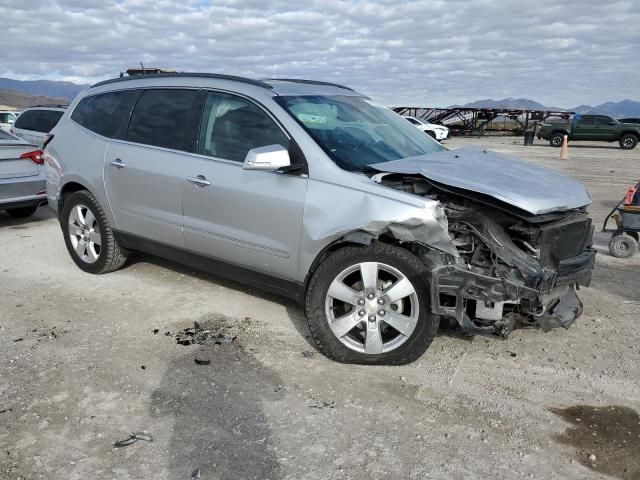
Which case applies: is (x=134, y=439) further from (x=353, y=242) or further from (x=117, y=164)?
(x=117, y=164)

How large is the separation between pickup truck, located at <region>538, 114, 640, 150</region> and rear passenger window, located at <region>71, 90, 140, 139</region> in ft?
88.4

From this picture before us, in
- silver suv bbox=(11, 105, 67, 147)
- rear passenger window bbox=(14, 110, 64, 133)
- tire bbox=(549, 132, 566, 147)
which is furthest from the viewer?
tire bbox=(549, 132, 566, 147)

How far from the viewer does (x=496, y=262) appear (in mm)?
3498

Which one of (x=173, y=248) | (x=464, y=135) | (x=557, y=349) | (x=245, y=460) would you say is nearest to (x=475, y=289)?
(x=557, y=349)

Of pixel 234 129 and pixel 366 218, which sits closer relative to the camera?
pixel 366 218

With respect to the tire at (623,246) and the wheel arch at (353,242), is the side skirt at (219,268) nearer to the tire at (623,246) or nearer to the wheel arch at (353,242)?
the wheel arch at (353,242)

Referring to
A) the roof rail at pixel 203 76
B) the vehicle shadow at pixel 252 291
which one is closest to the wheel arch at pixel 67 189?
the vehicle shadow at pixel 252 291

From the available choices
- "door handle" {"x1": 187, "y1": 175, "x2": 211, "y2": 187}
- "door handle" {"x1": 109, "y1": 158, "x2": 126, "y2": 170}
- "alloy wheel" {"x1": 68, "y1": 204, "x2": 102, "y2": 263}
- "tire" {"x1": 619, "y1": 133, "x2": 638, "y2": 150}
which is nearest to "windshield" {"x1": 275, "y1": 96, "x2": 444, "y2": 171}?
"door handle" {"x1": 187, "y1": 175, "x2": 211, "y2": 187}

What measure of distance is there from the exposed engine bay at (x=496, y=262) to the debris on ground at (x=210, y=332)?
1652mm

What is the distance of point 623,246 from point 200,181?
15.6 ft

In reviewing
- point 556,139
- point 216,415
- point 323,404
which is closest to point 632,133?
point 556,139

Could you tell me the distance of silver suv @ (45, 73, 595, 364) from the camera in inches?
137

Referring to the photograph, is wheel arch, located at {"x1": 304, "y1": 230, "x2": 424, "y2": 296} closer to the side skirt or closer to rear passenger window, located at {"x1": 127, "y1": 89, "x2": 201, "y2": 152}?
the side skirt

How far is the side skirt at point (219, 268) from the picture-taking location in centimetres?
409
